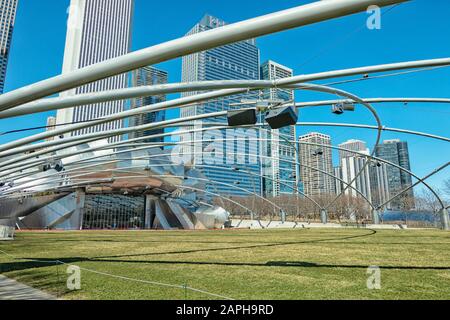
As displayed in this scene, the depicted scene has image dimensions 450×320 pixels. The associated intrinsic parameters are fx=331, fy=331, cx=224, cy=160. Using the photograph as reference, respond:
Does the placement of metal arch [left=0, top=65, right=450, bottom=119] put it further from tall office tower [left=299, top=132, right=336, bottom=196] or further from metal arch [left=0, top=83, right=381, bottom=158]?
tall office tower [left=299, top=132, right=336, bottom=196]

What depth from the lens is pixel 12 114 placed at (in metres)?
8.41

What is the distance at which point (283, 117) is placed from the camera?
32.2ft

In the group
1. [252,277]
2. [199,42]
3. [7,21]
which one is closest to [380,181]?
[252,277]

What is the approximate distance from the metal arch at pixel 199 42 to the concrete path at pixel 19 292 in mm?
3959

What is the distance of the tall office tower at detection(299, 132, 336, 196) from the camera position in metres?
54.5

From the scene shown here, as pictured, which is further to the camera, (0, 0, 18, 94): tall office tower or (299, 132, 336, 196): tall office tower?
(0, 0, 18, 94): tall office tower

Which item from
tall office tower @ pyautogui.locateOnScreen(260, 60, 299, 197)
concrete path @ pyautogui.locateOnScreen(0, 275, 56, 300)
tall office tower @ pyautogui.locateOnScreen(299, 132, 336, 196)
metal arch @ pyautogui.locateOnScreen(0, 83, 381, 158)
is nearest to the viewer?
concrete path @ pyautogui.locateOnScreen(0, 275, 56, 300)

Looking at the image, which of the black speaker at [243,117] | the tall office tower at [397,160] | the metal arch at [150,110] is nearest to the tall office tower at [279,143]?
the metal arch at [150,110]

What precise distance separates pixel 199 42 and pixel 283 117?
4623mm

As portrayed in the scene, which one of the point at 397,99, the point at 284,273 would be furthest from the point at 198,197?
the point at 284,273

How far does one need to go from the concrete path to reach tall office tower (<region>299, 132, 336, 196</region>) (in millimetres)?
47550

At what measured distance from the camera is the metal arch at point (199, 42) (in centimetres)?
516

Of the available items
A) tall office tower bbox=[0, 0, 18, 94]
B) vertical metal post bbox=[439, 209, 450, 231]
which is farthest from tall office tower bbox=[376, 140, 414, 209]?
tall office tower bbox=[0, 0, 18, 94]

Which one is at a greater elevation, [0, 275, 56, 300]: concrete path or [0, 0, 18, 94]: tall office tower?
[0, 0, 18, 94]: tall office tower
